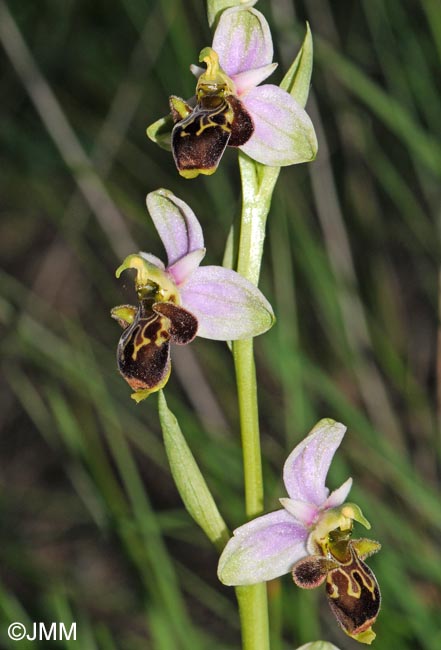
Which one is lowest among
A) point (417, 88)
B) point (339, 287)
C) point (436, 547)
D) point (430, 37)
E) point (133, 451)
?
point (436, 547)

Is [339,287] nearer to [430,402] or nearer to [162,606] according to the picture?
[430,402]

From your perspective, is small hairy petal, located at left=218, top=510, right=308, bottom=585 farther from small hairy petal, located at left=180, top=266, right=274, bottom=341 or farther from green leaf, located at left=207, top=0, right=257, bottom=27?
green leaf, located at left=207, top=0, right=257, bottom=27

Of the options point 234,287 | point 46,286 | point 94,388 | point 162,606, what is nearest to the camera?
point 234,287

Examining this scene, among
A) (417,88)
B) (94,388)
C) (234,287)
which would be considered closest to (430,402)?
(417,88)

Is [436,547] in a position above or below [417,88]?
below

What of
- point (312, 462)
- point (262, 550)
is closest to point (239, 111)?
point (312, 462)

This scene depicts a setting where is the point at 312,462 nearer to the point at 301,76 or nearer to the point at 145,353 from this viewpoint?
the point at 145,353
